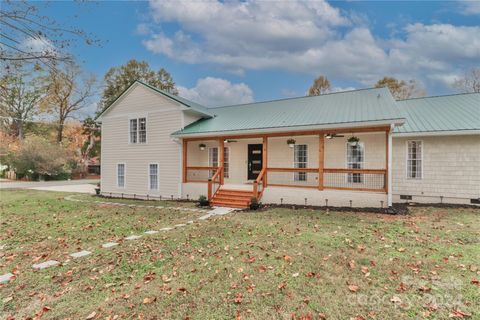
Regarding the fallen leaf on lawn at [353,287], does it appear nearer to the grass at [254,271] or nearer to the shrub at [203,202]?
the grass at [254,271]

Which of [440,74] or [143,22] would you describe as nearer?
[143,22]

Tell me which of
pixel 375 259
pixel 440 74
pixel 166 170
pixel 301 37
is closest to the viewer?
pixel 375 259

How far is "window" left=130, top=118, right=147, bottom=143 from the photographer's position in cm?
1560

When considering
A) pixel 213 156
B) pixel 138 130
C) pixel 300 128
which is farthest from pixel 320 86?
pixel 138 130

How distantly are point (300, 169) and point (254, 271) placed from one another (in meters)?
7.03

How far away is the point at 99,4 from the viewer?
5633 mm

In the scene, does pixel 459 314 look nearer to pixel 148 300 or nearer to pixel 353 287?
pixel 353 287

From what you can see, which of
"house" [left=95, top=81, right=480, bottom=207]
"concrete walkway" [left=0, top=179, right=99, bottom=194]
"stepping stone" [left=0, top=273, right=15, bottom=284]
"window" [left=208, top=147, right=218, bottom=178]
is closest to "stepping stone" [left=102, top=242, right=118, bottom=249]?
"stepping stone" [left=0, top=273, right=15, bottom=284]

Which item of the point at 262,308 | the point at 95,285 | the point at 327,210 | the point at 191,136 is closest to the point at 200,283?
the point at 262,308

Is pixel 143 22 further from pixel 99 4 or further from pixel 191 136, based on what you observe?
pixel 99 4

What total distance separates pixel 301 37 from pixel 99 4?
1346 centimetres

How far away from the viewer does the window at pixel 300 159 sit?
13312mm

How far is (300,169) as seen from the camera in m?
11.0

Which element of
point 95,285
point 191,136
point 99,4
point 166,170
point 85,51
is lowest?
point 95,285
